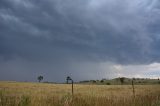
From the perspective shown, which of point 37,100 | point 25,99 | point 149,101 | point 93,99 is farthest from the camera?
point 149,101

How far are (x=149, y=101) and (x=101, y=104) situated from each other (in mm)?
3236

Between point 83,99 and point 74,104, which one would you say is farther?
point 83,99

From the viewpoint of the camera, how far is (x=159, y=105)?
13.6 m

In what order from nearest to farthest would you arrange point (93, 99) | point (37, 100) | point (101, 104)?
point (37, 100) → point (101, 104) → point (93, 99)

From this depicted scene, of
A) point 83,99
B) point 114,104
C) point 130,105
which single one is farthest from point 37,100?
point 130,105

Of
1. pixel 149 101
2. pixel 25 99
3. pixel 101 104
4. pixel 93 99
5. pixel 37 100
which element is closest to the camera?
pixel 25 99

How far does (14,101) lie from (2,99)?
0.48 metres

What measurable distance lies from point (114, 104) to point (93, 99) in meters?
1.02

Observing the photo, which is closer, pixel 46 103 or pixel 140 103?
pixel 46 103

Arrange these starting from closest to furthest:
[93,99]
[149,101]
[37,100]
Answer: [37,100] < [93,99] < [149,101]

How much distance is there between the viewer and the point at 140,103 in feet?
46.5

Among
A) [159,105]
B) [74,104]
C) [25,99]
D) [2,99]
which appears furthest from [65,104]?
[159,105]

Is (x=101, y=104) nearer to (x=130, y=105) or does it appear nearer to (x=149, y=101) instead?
(x=130, y=105)

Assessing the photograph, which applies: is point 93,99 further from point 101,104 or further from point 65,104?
point 65,104
